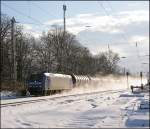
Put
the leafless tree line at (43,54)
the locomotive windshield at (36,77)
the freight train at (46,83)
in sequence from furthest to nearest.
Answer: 1. the leafless tree line at (43,54)
2. the locomotive windshield at (36,77)
3. the freight train at (46,83)

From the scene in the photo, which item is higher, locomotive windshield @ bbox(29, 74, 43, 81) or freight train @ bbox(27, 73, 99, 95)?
locomotive windshield @ bbox(29, 74, 43, 81)

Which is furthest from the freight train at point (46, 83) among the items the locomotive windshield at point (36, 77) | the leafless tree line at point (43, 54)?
the leafless tree line at point (43, 54)

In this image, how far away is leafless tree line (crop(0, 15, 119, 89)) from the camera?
78000mm

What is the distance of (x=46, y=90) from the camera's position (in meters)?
51.7

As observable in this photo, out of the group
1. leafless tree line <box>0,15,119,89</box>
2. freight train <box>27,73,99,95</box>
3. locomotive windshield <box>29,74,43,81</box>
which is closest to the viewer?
freight train <box>27,73,99,95</box>

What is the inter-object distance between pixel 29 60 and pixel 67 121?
7913 cm

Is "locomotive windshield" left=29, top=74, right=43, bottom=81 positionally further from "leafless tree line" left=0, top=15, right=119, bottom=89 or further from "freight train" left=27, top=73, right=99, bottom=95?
"leafless tree line" left=0, top=15, right=119, bottom=89

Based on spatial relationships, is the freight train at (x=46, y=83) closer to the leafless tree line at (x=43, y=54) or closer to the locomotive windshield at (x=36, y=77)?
the locomotive windshield at (x=36, y=77)

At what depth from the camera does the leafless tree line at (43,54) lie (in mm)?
78000

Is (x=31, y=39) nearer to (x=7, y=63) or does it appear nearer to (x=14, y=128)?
(x=7, y=63)

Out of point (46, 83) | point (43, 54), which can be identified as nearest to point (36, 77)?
point (46, 83)

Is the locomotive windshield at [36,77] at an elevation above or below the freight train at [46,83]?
above

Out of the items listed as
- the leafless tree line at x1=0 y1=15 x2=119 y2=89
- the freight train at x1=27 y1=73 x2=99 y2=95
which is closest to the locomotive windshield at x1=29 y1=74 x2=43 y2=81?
the freight train at x1=27 y1=73 x2=99 y2=95

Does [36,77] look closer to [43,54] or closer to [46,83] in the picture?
[46,83]
